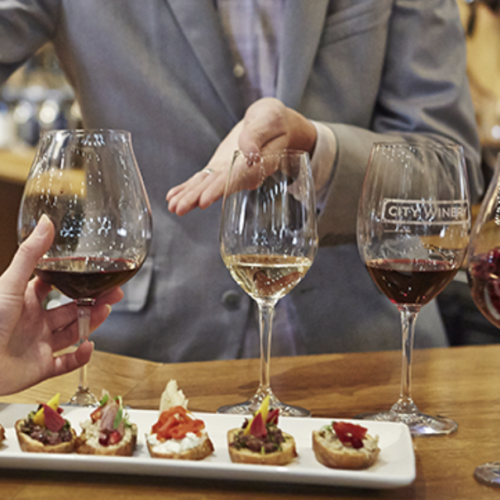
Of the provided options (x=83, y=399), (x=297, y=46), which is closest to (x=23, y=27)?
(x=297, y=46)

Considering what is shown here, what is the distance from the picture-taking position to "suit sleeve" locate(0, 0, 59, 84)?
4.23 feet

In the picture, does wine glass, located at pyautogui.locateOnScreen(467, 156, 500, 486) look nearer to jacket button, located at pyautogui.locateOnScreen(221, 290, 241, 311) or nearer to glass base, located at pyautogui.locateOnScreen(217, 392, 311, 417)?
glass base, located at pyautogui.locateOnScreen(217, 392, 311, 417)

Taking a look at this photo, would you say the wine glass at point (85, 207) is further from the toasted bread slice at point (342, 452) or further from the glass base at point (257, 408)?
the toasted bread slice at point (342, 452)

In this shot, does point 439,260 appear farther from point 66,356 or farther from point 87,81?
point 87,81

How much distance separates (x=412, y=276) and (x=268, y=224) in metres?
0.17

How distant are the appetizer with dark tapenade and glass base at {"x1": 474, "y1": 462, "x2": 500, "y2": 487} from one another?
160 millimetres

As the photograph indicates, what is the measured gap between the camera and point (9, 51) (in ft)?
4.37

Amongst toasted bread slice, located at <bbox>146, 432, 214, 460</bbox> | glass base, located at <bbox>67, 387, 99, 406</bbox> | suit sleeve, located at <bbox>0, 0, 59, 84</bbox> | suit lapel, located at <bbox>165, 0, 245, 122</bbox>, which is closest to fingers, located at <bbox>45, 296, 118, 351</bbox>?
→ glass base, located at <bbox>67, 387, 99, 406</bbox>

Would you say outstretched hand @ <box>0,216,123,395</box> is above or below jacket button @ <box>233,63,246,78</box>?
below

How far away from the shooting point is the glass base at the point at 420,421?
667 millimetres

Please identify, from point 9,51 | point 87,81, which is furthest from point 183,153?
point 9,51

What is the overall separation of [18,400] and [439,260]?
539mm

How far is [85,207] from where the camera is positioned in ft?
2.32

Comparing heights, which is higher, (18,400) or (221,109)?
(221,109)
